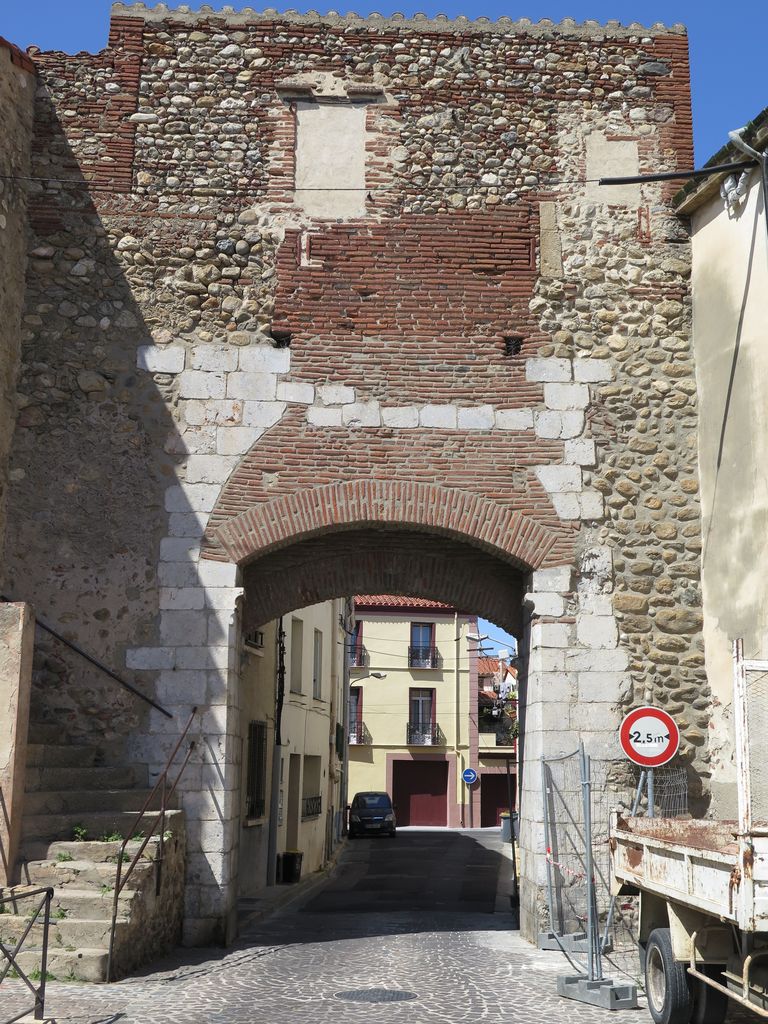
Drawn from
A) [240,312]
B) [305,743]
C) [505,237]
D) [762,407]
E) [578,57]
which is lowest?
[305,743]

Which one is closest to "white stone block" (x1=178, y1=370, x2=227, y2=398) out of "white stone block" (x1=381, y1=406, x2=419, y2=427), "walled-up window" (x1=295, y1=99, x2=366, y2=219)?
Result: "white stone block" (x1=381, y1=406, x2=419, y2=427)

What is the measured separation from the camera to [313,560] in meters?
10.7

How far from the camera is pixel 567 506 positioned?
32.0 feet

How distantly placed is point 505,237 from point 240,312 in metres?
2.52

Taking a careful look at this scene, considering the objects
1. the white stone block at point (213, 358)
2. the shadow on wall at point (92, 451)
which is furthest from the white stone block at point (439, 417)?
the shadow on wall at point (92, 451)

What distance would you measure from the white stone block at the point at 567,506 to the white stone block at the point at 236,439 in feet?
8.61

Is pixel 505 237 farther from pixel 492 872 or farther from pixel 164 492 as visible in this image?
pixel 492 872

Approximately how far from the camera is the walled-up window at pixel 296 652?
63.2 ft

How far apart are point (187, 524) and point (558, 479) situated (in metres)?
3.22

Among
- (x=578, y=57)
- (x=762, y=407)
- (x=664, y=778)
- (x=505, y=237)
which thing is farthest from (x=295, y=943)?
(x=578, y=57)

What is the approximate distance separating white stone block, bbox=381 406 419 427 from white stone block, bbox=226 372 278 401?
98 centimetres

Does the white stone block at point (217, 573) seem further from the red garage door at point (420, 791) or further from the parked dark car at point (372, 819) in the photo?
the red garage door at point (420, 791)

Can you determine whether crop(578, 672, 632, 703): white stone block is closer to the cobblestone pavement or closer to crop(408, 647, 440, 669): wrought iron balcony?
the cobblestone pavement

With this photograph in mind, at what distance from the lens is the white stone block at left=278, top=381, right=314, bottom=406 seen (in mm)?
9867
